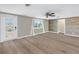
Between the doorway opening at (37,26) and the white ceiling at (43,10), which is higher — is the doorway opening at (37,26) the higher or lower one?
the lower one

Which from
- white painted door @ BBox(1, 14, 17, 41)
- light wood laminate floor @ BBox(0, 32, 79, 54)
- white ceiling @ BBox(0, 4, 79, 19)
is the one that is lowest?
light wood laminate floor @ BBox(0, 32, 79, 54)

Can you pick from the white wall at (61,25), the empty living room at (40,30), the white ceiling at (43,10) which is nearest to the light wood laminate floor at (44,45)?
the empty living room at (40,30)

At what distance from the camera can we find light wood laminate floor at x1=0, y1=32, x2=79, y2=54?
1978 mm

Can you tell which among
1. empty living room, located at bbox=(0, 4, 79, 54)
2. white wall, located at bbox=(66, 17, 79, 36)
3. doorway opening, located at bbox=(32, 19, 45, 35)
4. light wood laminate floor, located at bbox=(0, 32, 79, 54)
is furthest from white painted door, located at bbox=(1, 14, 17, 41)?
white wall, located at bbox=(66, 17, 79, 36)

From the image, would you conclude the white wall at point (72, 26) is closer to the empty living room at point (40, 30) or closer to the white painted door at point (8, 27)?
the empty living room at point (40, 30)

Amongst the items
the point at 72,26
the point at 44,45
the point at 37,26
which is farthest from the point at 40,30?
the point at 72,26

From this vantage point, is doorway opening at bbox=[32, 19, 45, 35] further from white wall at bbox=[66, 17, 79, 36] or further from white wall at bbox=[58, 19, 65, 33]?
white wall at bbox=[66, 17, 79, 36]

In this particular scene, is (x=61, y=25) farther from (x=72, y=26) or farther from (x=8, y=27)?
(x=8, y=27)

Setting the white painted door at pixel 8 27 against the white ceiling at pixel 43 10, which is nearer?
the white ceiling at pixel 43 10

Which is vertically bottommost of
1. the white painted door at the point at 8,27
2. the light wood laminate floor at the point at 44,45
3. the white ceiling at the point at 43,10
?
the light wood laminate floor at the point at 44,45

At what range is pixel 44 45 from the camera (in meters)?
2.13

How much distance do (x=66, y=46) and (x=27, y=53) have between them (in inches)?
30.2

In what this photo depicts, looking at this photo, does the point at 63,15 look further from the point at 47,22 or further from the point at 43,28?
the point at 43,28

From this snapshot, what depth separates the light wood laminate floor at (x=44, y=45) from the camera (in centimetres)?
198
